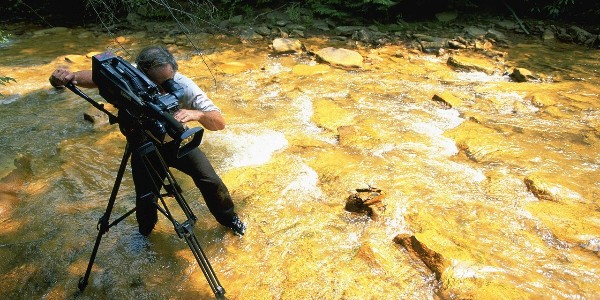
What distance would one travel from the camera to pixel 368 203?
12.1 feet

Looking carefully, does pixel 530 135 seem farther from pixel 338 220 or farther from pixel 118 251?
pixel 118 251

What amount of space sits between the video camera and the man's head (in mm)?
274

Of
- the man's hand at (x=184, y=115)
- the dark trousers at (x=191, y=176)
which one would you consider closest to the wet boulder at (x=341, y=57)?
the dark trousers at (x=191, y=176)

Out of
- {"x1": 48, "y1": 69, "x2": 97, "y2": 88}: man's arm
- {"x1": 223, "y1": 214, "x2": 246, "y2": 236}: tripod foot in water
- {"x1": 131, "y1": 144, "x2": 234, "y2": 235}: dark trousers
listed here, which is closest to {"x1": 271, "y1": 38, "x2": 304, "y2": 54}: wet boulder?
{"x1": 223, "y1": 214, "x2": 246, "y2": 236}: tripod foot in water

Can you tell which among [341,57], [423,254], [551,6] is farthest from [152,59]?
[551,6]

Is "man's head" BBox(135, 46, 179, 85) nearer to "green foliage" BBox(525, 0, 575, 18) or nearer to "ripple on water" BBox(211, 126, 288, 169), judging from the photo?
"ripple on water" BBox(211, 126, 288, 169)

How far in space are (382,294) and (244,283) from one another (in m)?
1.07

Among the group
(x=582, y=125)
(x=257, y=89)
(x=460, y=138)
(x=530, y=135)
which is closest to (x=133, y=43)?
(x=257, y=89)

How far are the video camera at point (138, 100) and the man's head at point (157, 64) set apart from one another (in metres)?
0.27

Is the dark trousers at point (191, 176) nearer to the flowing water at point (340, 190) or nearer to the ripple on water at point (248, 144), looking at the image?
the flowing water at point (340, 190)

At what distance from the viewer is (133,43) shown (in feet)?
31.4

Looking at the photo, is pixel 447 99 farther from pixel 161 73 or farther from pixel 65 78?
pixel 65 78

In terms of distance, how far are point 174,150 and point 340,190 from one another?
2.18 metres

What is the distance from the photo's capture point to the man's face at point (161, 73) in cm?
248
